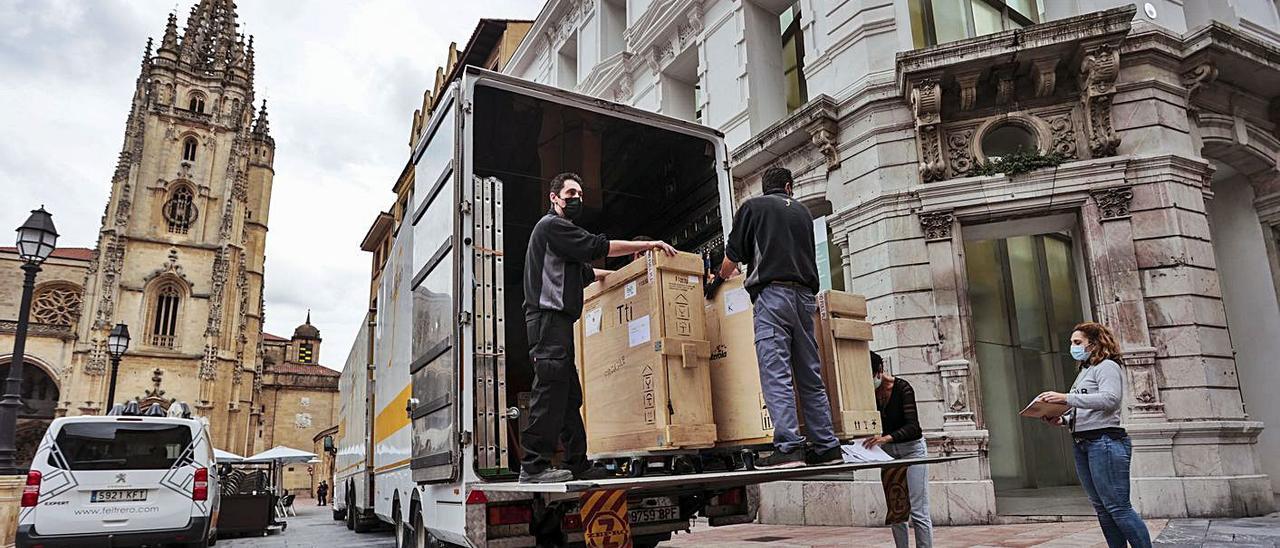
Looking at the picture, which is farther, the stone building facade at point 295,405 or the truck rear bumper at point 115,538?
the stone building facade at point 295,405

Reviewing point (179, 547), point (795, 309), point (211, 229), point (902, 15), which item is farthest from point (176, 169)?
point (795, 309)

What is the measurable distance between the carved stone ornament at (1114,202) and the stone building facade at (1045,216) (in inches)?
0.7

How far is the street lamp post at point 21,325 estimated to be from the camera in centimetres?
1023

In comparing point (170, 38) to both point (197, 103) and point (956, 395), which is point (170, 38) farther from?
point (956, 395)

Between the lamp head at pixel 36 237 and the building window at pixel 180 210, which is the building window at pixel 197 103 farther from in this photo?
the lamp head at pixel 36 237

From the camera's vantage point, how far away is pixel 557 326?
443cm

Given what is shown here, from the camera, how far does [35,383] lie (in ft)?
172

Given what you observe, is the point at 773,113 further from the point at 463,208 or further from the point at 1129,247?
the point at 463,208

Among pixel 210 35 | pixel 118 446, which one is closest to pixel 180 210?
pixel 210 35

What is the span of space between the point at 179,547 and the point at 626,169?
8243mm

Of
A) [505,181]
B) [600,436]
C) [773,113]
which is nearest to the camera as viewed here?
[600,436]

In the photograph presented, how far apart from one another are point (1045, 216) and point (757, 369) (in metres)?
7.41

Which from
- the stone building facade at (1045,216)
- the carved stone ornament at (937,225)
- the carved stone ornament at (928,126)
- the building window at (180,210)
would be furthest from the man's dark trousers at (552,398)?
the building window at (180,210)

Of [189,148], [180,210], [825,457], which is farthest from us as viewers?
[189,148]
